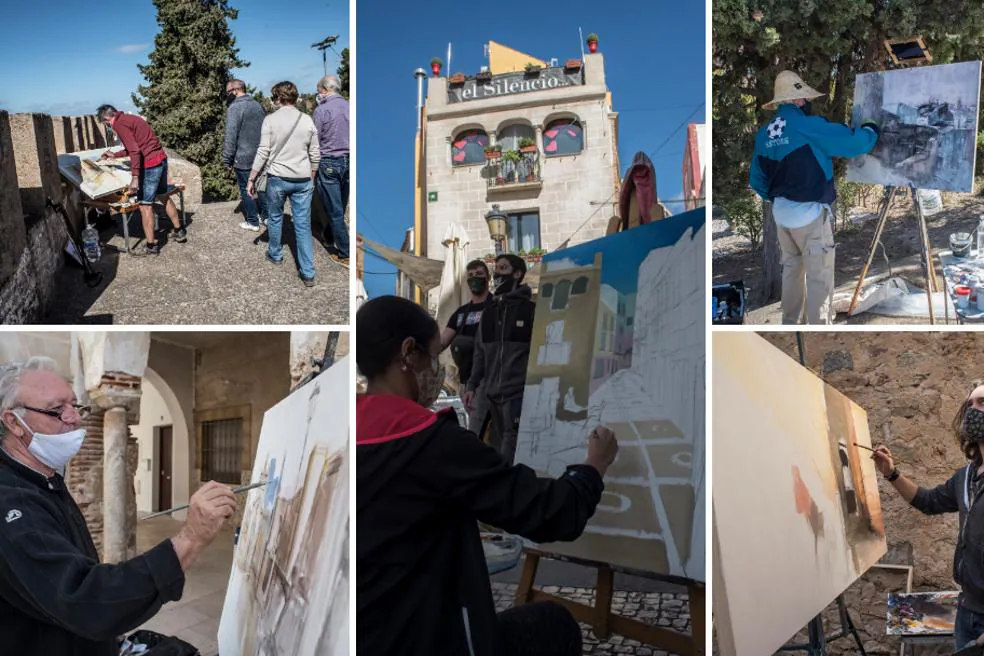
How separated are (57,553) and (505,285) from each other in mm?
1644

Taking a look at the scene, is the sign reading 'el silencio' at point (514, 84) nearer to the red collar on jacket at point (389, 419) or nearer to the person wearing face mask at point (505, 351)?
the person wearing face mask at point (505, 351)

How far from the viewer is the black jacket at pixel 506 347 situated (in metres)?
2.80

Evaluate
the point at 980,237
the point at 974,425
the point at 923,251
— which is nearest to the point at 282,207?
the point at 974,425

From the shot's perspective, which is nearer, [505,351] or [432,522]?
[432,522]

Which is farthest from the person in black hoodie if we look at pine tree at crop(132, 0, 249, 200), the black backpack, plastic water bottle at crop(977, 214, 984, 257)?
plastic water bottle at crop(977, 214, 984, 257)

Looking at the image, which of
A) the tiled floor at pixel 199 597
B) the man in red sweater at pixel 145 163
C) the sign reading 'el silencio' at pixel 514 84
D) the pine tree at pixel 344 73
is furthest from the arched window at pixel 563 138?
the tiled floor at pixel 199 597

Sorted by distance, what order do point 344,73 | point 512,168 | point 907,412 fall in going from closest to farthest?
point 344,73 < point 512,168 < point 907,412

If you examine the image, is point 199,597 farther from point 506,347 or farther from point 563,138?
point 563,138

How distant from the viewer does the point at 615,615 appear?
2.21 m

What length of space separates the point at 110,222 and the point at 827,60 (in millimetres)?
2592

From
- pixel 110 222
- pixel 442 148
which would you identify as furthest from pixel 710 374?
pixel 110 222

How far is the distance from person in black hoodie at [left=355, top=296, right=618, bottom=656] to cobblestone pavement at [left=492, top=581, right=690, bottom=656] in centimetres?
81

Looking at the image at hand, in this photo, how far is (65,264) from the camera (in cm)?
255

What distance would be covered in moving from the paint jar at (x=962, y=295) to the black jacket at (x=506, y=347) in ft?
4.96
